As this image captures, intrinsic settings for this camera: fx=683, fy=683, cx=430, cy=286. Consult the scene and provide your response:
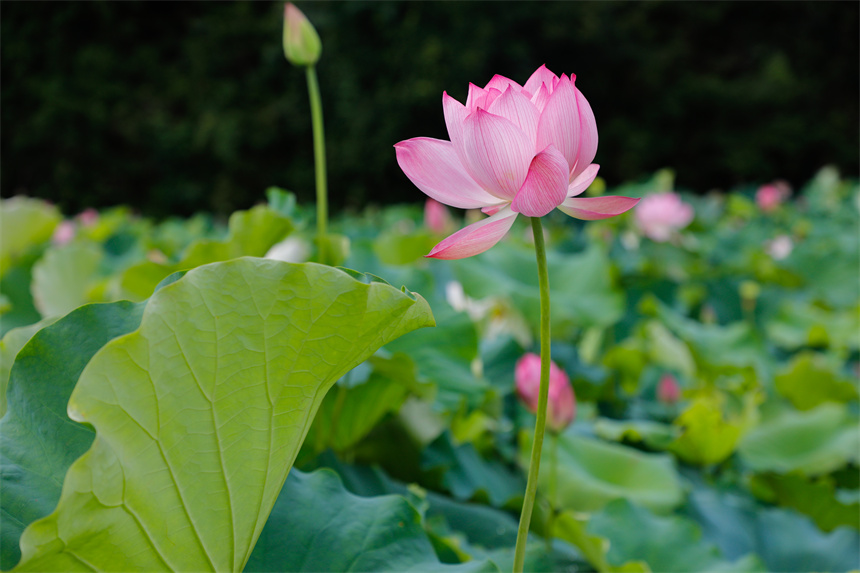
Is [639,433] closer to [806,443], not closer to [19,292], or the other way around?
[806,443]

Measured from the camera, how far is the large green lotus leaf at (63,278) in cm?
89

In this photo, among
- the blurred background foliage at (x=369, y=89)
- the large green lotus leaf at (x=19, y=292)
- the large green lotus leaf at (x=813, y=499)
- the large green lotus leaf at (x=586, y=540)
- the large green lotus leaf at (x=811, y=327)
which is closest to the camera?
the large green lotus leaf at (x=586, y=540)

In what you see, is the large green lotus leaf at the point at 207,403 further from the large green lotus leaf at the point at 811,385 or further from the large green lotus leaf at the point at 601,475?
the large green lotus leaf at the point at 811,385

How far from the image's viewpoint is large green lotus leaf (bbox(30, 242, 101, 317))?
0.89m

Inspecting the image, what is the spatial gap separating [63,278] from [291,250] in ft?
1.32

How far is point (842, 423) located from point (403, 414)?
61cm

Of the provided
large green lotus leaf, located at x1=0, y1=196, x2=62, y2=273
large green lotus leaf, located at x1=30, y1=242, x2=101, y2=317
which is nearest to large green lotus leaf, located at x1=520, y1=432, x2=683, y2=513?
large green lotus leaf, located at x1=30, y1=242, x2=101, y2=317

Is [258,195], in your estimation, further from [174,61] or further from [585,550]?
[585,550]

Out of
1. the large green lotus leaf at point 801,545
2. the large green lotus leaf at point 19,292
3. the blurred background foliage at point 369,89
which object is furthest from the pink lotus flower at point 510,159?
the blurred background foliage at point 369,89

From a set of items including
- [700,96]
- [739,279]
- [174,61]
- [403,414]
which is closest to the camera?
[403,414]

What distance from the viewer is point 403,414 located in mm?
730

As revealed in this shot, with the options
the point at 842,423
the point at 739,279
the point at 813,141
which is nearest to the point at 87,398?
the point at 842,423

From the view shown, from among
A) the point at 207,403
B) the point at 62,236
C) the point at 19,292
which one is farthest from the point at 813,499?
the point at 62,236

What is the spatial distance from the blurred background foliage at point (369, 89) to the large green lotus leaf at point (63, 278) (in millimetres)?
6878
